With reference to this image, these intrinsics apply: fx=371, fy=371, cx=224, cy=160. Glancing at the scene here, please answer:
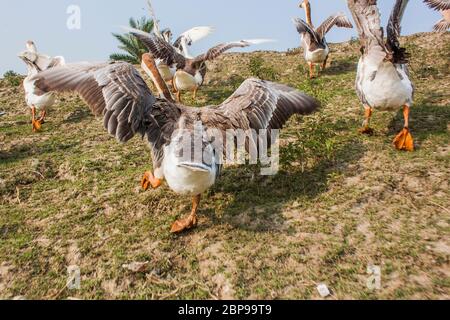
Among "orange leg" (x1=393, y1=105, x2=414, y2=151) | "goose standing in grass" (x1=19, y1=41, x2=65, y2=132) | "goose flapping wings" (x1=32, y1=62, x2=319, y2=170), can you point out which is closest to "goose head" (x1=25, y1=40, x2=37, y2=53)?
"goose standing in grass" (x1=19, y1=41, x2=65, y2=132)

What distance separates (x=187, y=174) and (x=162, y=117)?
3.58ft

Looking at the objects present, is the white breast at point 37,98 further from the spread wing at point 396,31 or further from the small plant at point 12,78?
the spread wing at point 396,31

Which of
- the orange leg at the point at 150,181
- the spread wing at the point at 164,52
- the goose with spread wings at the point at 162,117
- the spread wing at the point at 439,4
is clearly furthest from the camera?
the spread wing at the point at 439,4

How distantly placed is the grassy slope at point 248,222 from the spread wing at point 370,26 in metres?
1.37

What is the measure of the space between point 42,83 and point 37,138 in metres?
4.04

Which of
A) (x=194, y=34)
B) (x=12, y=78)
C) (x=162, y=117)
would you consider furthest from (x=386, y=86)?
(x=12, y=78)

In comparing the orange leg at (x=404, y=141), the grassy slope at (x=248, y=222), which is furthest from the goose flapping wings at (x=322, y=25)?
the orange leg at (x=404, y=141)

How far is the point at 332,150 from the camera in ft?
19.4

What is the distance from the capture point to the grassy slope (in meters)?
3.71

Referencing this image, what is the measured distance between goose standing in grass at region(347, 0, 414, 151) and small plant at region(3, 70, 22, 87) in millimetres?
10933

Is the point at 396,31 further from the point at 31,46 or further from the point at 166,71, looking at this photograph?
the point at 31,46

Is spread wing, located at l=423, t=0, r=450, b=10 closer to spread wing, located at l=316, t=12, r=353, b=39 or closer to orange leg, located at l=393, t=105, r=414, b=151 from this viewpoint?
spread wing, located at l=316, t=12, r=353, b=39

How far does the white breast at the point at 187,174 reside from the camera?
3.91 meters
